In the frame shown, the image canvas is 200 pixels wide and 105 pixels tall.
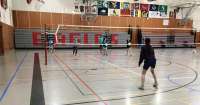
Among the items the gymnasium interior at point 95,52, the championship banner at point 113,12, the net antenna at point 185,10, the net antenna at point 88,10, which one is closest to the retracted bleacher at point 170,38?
the gymnasium interior at point 95,52

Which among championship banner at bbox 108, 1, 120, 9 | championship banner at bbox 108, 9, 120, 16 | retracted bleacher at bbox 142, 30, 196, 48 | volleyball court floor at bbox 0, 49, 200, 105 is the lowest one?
volleyball court floor at bbox 0, 49, 200, 105

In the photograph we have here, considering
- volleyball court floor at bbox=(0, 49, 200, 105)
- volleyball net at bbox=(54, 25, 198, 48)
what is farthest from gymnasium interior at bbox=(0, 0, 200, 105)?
volleyball net at bbox=(54, 25, 198, 48)

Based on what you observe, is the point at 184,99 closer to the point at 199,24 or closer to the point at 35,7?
the point at 35,7

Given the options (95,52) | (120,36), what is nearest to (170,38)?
(120,36)

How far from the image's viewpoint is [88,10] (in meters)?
24.4

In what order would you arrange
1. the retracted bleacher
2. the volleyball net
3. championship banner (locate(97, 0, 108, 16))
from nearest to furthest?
the volleyball net, championship banner (locate(97, 0, 108, 16)), the retracted bleacher

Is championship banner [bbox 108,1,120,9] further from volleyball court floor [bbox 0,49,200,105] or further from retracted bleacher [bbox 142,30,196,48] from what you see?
volleyball court floor [bbox 0,49,200,105]

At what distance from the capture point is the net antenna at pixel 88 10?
957 inches

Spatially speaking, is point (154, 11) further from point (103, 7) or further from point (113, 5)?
point (103, 7)

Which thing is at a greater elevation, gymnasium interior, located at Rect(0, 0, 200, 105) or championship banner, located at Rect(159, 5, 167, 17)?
championship banner, located at Rect(159, 5, 167, 17)

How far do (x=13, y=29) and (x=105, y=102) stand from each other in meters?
19.6

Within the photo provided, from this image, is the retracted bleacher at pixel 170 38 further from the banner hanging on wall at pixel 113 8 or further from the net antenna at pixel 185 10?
the banner hanging on wall at pixel 113 8

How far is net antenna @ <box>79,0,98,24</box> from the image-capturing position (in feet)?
79.7

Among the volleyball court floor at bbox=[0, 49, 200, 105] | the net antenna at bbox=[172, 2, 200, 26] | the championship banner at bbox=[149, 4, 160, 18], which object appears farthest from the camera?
the net antenna at bbox=[172, 2, 200, 26]
